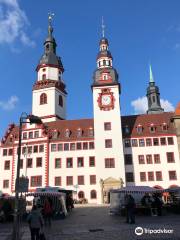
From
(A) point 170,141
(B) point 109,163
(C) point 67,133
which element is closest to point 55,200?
(B) point 109,163

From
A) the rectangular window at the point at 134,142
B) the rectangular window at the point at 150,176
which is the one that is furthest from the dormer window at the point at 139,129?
the rectangular window at the point at 150,176

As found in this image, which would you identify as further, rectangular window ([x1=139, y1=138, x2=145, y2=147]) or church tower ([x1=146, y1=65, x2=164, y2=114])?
church tower ([x1=146, y1=65, x2=164, y2=114])

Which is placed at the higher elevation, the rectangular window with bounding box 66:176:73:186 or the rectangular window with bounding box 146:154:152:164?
the rectangular window with bounding box 146:154:152:164

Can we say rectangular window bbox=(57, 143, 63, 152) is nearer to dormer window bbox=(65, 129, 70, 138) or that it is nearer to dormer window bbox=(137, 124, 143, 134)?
dormer window bbox=(65, 129, 70, 138)

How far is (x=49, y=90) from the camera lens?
68.9 metres

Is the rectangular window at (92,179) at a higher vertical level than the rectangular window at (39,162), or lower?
lower

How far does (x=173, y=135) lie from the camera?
182ft

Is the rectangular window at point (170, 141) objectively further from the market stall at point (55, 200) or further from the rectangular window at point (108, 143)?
the market stall at point (55, 200)

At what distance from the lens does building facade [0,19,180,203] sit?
53.6m

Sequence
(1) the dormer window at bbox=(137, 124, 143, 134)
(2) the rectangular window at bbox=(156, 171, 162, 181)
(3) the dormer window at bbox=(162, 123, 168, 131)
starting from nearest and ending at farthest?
(2) the rectangular window at bbox=(156, 171, 162, 181) < (3) the dormer window at bbox=(162, 123, 168, 131) < (1) the dormer window at bbox=(137, 124, 143, 134)

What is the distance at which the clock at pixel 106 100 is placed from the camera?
190ft

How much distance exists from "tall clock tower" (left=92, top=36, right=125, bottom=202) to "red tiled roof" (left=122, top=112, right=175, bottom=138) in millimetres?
3310

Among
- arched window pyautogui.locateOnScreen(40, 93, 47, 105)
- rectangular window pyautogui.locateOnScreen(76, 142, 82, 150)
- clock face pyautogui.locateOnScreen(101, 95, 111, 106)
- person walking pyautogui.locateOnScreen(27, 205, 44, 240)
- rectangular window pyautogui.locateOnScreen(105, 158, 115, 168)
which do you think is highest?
arched window pyautogui.locateOnScreen(40, 93, 47, 105)

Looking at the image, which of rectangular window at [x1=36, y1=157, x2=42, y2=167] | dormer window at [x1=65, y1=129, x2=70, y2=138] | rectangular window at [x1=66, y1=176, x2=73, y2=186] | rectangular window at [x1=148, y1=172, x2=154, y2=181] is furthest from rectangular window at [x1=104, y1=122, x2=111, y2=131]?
rectangular window at [x1=36, y1=157, x2=42, y2=167]
